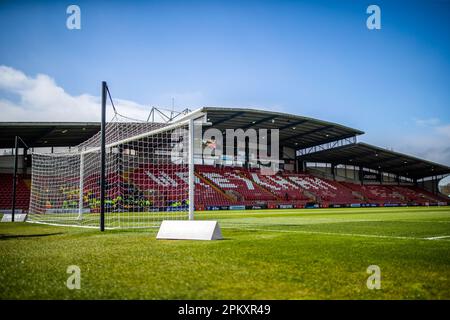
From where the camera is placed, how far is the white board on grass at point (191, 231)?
23.1 feet

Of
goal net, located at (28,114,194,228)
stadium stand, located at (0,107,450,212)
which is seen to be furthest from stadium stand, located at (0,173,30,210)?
goal net, located at (28,114,194,228)

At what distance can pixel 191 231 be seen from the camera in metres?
7.14

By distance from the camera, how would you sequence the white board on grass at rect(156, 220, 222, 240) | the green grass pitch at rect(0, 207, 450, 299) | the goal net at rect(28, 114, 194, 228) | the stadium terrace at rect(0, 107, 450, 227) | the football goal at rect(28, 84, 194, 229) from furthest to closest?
the stadium terrace at rect(0, 107, 450, 227)
the goal net at rect(28, 114, 194, 228)
the football goal at rect(28, 84, 194, 229)
the white board on grass at rect(156, 220, 222, 240)
the green grass pitch at rect(0, 207, 450, 299)

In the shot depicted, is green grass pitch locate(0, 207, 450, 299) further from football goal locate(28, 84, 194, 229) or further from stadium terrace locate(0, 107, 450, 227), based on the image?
football goal locate(28, 84, 194, 229)

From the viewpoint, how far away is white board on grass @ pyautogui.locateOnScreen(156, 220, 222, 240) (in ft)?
23.1

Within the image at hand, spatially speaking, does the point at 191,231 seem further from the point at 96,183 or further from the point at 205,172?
the point at 205,172

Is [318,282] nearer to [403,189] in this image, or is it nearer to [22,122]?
[22,122]

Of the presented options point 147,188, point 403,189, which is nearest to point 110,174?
point 147,188

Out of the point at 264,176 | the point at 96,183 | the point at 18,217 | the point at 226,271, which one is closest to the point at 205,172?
the point at 264,176

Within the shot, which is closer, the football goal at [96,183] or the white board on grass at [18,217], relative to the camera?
the white board on grass at [18,217]

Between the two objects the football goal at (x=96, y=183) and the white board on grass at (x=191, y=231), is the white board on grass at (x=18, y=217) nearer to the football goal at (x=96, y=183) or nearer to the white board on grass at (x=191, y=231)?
the football goal at (x=96, y=183)

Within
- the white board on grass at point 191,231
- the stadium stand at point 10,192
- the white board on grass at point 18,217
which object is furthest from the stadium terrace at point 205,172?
the white board on grass at point 191,231

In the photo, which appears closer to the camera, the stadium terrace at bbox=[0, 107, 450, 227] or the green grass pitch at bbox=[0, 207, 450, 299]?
the green grass pitch at bbox=[0, 207, 450, 299]

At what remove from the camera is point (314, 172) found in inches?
2210
